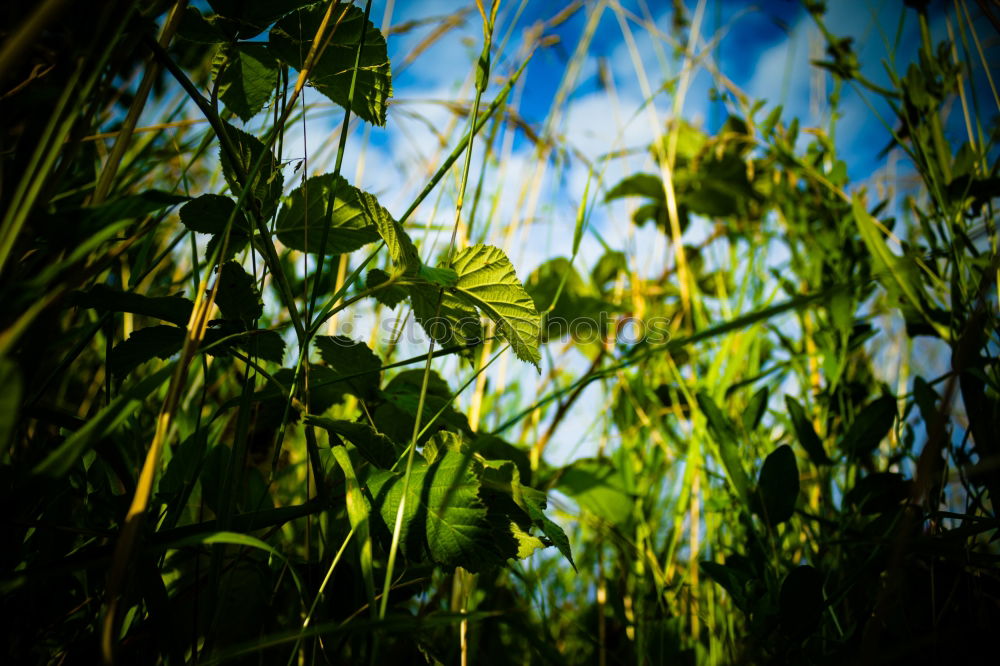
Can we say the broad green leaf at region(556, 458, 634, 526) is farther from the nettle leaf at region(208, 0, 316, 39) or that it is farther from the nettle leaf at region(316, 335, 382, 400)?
the nettle leaf at region(208, 0, 316, 39)

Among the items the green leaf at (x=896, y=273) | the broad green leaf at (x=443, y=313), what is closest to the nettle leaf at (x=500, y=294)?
the broad green leaf at (x=443, y=313)

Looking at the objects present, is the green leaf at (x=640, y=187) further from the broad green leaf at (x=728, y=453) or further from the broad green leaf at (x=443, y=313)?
the broad green leaf at (x=443, y=313)

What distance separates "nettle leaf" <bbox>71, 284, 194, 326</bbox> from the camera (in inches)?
14.7

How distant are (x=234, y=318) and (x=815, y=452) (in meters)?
0.71

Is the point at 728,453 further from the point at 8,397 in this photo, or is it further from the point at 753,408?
the point at 8,397

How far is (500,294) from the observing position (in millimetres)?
415

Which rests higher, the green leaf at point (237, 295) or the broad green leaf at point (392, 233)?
the broad green leaf at point (392, 233)

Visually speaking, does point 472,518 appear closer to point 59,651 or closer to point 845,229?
point 59,651

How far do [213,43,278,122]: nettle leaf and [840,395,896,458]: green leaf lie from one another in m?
0.75

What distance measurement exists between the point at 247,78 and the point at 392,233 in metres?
0.19

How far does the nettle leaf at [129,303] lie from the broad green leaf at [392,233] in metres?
0.16

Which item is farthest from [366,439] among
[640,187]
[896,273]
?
[640,187]

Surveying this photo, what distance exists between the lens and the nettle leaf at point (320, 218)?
445 mm

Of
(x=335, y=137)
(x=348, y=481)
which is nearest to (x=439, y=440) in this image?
(x=348, y=481)
